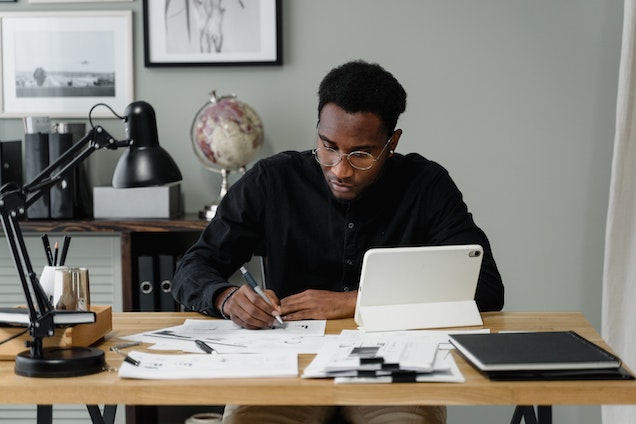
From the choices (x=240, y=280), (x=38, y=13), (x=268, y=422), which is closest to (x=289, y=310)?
(x=268, y=422)

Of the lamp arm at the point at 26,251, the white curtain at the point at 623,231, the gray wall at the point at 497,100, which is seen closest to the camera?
the lamp arm at the point at 26,251

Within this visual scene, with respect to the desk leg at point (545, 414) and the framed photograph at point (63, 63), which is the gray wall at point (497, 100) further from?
the desk leg at point (545, 414)

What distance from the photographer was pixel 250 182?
239 cm

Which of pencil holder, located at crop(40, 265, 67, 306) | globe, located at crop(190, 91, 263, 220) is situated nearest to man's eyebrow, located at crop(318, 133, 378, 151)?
pencil holder, located at crop(40, 265, 67, 306)

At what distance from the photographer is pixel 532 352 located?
1530 mm

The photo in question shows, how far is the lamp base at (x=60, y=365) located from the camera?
1.49 metres

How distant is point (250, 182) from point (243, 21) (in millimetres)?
1103

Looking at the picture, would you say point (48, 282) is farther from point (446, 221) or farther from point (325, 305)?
point (446, 221)

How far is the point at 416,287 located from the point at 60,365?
75 cm

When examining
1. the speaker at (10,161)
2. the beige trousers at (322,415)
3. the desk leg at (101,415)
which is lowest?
the desk leg at (101,415)

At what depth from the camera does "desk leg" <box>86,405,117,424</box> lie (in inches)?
79.0

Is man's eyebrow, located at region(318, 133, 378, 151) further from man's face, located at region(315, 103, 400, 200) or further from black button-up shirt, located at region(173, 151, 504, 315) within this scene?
black button-up shirt, located at region(173, 151, 504, 315)

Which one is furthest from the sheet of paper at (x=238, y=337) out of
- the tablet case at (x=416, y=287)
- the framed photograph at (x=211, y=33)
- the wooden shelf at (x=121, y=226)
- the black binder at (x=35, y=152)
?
the framed photograph at (x=211, y=33)

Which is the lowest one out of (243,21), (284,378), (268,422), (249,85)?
(268,422)
